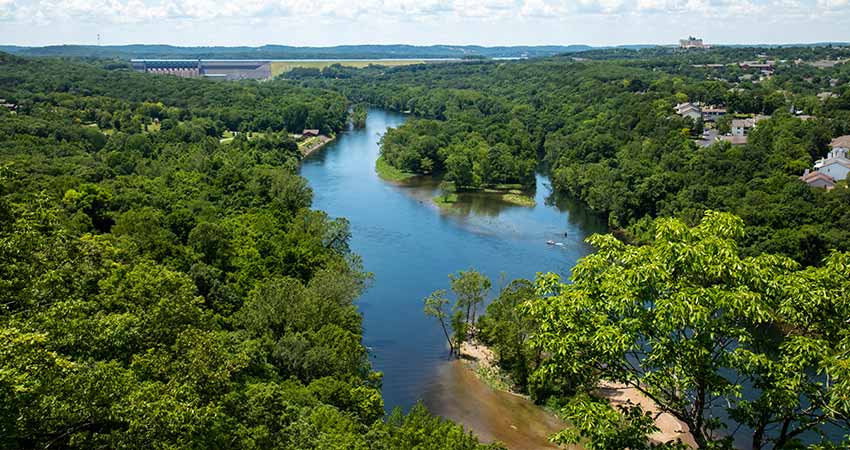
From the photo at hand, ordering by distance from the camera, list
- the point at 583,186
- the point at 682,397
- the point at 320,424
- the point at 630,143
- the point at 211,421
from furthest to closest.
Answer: the point at 630,143
the point at 583,186
the point at 320,424
the point at 211,421
the point at 682,397

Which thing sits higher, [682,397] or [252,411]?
[682,397]

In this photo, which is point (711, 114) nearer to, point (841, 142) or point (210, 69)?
point (841, 142)

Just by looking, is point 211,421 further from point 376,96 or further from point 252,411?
point 376,96

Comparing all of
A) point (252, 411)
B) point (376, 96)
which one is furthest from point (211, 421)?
point (376, 96)

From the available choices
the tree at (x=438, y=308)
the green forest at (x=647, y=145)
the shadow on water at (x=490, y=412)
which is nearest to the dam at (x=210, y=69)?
the green forest at (x=647, y=145)

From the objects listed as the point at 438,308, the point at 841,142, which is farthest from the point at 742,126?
the point at 438,308
